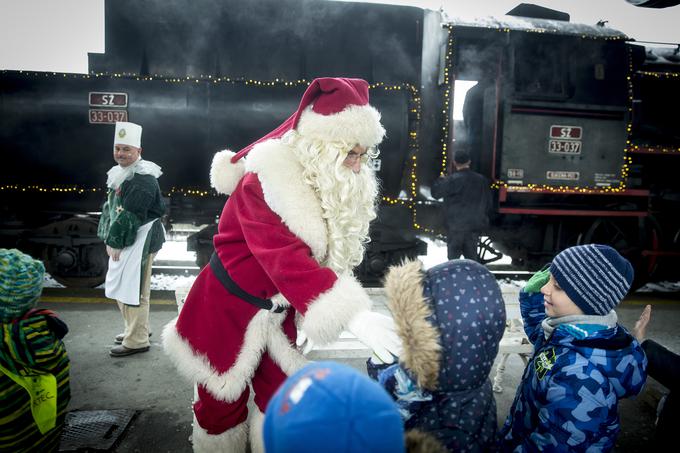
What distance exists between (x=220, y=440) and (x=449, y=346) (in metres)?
1.19

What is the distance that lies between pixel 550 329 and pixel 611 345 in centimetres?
22

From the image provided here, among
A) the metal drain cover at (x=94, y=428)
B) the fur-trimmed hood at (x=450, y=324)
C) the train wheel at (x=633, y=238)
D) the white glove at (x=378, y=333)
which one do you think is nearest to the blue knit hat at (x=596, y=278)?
the fur-trimmed hood at (x=450, y=324)

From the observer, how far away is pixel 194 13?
531cm

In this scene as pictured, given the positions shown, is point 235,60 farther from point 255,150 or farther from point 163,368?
point 255,150

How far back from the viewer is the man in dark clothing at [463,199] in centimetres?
527

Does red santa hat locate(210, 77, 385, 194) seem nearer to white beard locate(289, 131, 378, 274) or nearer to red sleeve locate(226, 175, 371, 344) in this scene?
white beard locate(289, 131, 378, 274)

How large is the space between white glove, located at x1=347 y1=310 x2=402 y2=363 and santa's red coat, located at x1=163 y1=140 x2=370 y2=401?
0.04 m

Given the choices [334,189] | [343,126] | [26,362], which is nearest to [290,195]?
[334,189]

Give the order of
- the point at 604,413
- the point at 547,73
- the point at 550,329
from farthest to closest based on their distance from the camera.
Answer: the point at 547,73
the point at 550,329
the point at 604,413

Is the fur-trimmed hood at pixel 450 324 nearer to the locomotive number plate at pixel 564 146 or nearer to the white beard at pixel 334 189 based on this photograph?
the white beard at pixel 334 189

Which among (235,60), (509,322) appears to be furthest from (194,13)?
(509,322)

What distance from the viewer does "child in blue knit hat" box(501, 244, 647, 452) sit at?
147 cm

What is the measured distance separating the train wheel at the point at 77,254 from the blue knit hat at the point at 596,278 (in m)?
5.48

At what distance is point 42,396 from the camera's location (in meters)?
1.80
